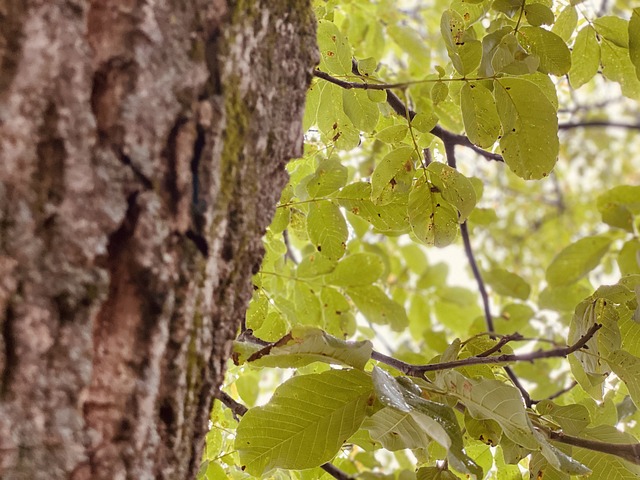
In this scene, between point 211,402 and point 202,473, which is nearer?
point 211,402

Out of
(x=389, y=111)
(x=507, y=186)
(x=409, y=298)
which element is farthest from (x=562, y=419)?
(x=507, y=186)

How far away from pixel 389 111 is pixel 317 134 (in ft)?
0.78

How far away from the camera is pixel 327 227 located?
51.9 inches

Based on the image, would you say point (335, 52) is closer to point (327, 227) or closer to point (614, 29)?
point (327, 227)

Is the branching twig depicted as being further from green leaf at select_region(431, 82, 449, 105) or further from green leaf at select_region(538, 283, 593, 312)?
green leaf at select_region(538, 283, 593, 312)

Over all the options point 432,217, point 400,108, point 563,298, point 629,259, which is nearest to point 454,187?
point 432,217

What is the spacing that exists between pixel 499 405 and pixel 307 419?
0.93 ft

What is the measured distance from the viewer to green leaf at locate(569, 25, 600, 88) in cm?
137

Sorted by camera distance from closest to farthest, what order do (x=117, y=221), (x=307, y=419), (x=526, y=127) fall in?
(x=117, y=221), (x=307, y=419), (x=526, y=127)

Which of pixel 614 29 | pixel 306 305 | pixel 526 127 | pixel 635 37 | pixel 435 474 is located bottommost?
pixel 435 474

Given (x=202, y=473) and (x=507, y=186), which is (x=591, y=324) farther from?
(x=507, y=186)

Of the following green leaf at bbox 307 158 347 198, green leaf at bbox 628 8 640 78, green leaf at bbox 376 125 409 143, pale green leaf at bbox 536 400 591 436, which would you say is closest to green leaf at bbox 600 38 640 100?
green leaf at bbox 628 8 640 78

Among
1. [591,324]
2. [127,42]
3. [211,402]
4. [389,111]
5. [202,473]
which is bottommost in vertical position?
[202,473]

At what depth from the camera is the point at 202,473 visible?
105cm
